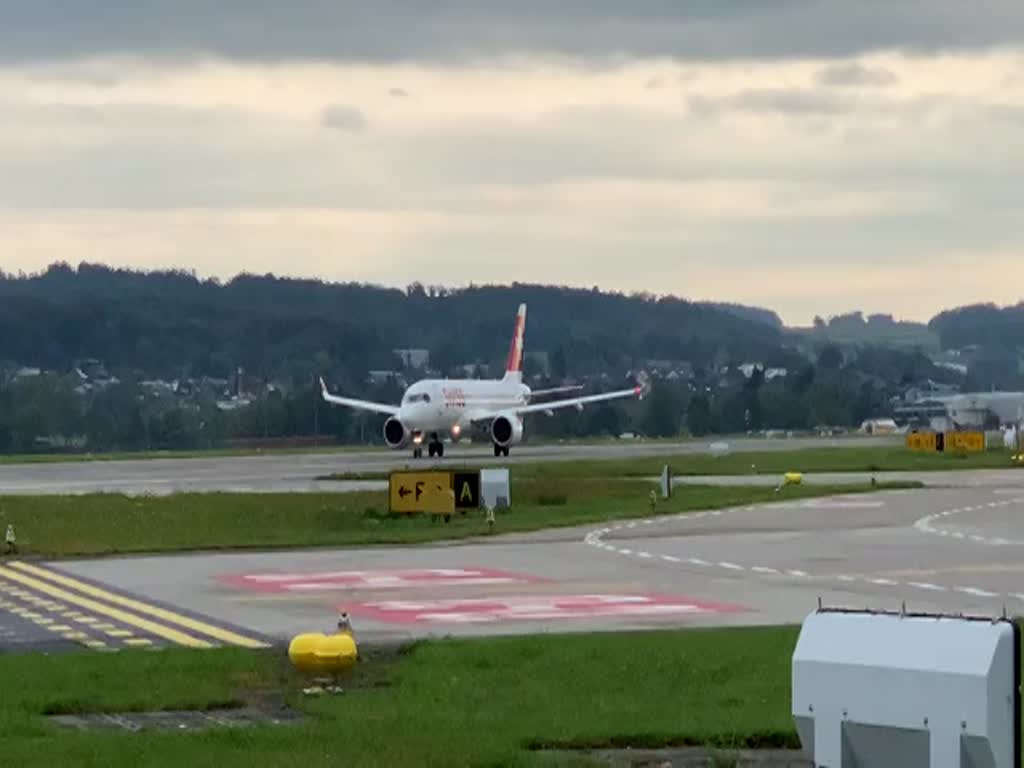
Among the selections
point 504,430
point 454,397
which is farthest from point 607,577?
point 454,397

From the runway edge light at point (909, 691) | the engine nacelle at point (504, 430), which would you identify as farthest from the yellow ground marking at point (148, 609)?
the engine nacelle at point (504, 430)

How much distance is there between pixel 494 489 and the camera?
4834 cm

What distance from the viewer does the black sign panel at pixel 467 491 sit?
154 feet

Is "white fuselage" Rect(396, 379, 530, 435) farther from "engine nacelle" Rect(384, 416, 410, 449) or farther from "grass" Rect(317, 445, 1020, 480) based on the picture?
"grass" Rect(317, 445, 1020, 480)

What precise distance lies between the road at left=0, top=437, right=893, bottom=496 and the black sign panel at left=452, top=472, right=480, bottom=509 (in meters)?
11.7

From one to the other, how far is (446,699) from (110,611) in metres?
9.94

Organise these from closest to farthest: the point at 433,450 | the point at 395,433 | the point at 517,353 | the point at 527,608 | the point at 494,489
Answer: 1. the point at 527,608
2. the point at 494,489
3. the point at 433,450
4. the point at 395,433
5. the point at 517,353

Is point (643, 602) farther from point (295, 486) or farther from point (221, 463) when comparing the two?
point (221, 463)

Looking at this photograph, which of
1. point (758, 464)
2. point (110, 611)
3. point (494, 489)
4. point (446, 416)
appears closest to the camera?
point (110, 611)

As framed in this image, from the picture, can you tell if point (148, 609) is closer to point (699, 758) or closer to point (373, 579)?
point (373, 579)

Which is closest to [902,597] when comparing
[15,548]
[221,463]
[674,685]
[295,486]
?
[674,685]

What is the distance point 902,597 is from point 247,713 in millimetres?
12436

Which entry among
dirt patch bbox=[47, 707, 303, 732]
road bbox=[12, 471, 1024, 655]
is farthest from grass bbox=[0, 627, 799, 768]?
road bbox=[12, 471, 1024, 655]

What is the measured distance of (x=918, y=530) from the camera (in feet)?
133
